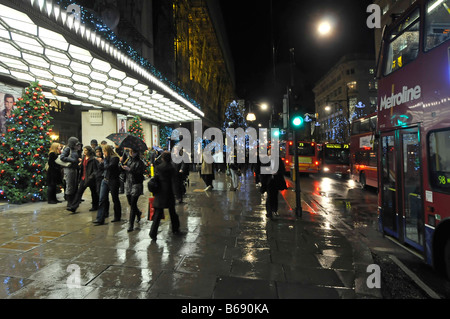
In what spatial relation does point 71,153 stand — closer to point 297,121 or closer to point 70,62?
point 70,62

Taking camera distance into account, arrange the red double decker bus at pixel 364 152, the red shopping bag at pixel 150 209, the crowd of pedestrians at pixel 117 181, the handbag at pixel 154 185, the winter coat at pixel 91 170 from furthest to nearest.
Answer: the red double decker bus at pixel 364 152, the winter coat at pixel 91 170, the red shopping bag at pixel 150 209, the crowd of pedestrians at pixel 117 181, the handbag at pixel 154 185

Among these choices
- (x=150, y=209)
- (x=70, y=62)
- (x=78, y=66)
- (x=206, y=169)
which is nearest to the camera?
(x=150, y=209)

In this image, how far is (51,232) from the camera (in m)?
5.67

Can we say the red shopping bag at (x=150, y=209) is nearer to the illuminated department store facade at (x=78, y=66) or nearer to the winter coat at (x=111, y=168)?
the winter coat at (x=111, y=168)

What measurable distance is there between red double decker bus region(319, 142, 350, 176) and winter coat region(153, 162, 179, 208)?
63.7ft

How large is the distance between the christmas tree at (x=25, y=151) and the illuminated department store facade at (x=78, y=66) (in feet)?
4.43

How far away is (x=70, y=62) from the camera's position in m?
9.11

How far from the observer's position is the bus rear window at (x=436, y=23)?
3.89 meters

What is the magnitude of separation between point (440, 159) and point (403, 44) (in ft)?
7.87

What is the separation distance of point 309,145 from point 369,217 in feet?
47.3

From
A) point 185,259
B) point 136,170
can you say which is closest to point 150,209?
point 136,170

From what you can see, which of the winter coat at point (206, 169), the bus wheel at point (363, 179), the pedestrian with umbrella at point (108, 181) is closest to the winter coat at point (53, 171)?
the pedestrian with umbrella at point (108, 181)

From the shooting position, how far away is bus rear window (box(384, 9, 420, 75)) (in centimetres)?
459
